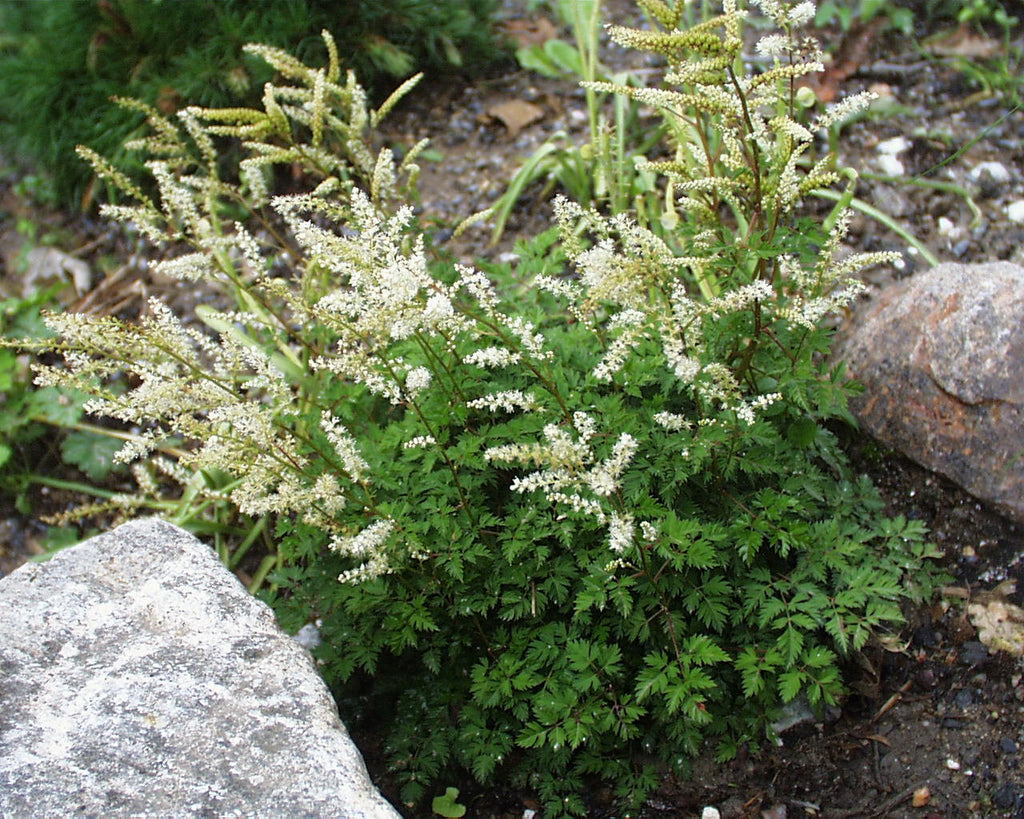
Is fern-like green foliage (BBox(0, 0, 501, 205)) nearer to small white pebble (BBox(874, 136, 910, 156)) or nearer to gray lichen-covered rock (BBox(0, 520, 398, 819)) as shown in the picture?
small white pebble (BBox(874, 136, 910, 156))

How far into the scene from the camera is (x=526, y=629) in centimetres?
300

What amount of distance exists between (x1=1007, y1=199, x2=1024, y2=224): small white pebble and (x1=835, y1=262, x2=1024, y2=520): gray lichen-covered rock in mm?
1258

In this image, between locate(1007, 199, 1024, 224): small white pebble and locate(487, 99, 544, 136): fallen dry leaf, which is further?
locate(487, 99, 544, 136): fallen dry leaf

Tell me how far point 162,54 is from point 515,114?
211cm

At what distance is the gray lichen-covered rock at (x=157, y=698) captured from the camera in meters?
2.07

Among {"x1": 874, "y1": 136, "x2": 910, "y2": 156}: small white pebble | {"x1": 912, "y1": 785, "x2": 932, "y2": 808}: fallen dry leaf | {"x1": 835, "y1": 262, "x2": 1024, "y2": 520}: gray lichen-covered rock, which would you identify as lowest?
{"x1": 912, "y1": 785, "x2": 932, "y2": 808}: fallen dry leaf

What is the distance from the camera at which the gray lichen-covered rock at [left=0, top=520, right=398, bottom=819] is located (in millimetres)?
2074

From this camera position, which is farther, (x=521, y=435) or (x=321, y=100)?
(x=321, y=100)

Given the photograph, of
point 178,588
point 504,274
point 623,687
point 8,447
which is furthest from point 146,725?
point 8,447

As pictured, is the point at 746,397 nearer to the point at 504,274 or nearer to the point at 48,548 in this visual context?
the point at 504,274

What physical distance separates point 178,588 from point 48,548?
2.36 meters

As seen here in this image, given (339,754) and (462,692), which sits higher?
(339,754)

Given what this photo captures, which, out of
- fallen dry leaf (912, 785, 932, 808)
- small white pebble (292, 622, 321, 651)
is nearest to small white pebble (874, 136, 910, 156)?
fallen dry leaf (912, 785, 932, 808)

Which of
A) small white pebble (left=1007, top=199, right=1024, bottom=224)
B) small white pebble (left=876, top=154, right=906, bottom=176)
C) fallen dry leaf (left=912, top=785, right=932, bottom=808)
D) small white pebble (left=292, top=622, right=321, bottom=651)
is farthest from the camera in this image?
small white pebble (left=876, top=154, right=906, bottom=176)
